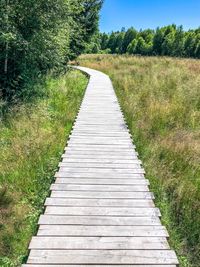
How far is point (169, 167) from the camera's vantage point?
19.0 feet

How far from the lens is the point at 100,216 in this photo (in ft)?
13.1

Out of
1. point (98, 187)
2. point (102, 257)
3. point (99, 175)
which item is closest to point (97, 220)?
point (102, 257)

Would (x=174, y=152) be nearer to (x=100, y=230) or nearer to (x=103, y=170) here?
(x=103, y=170)

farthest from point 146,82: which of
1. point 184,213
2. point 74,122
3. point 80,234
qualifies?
point 80,234

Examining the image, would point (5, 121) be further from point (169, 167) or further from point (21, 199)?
point (169, 167)

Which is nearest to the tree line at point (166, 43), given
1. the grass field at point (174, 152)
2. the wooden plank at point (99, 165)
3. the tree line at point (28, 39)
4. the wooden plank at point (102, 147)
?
the tree line at point (28, 39)

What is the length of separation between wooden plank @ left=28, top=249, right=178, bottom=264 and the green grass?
0.36 metres

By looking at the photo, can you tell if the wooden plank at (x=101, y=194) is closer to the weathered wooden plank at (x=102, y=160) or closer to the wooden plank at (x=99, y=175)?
the wooden plank at (x=99, y=175)

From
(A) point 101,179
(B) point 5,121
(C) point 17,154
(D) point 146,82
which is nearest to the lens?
(A) point 101,179

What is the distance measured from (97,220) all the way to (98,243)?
47 cm

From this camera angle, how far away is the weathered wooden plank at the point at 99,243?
11.1 feet

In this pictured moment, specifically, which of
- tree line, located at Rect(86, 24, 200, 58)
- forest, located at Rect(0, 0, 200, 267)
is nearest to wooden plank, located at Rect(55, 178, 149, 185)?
forest, located at Rect(0, 0, 200, 267)

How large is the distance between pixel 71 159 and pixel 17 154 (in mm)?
1114

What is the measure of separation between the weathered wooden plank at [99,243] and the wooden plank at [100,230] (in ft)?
0.24
